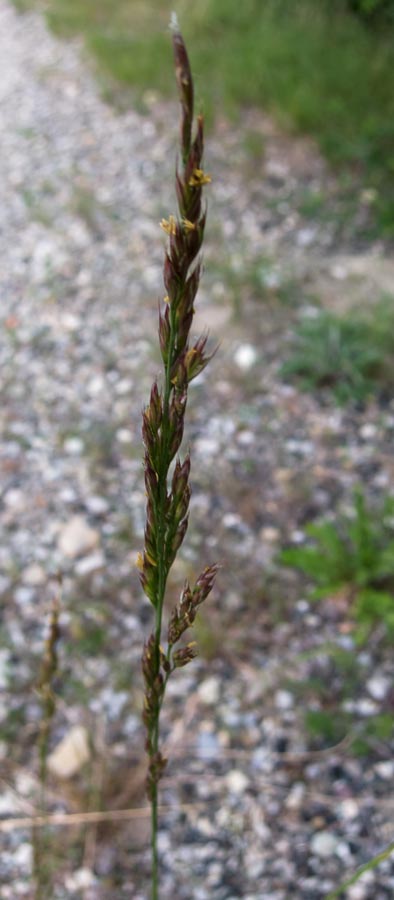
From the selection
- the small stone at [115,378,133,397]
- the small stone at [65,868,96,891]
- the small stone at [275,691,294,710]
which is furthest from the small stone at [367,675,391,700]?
the small stone at [115,378,133,397]

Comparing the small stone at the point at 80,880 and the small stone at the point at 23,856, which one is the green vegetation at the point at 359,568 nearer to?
the small stone at the point at 80,880

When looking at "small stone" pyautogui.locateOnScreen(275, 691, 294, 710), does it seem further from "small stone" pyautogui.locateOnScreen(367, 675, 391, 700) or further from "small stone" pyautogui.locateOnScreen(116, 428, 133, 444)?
"small stone" pyautogui.locateOnScreen(116, 428, 133, 444)

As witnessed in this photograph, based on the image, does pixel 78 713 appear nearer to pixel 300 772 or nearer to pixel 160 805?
pixel 160 805

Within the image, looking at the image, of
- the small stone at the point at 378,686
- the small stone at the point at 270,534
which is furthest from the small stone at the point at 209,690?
the small stone at the point at 270,534

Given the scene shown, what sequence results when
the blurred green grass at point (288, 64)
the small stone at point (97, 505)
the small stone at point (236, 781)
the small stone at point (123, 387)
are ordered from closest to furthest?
the small stone at point (236, 781), the small stone at point (97, 505), the small stone at point (123, 387), the blurred green grass at point (288, 64)

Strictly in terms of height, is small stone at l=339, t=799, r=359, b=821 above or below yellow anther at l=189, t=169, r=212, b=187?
below

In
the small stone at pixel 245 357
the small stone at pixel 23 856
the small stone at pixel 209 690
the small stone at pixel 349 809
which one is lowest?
the small stone at pixel 23 856

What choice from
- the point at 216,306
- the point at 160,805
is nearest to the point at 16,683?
the point at 160,805

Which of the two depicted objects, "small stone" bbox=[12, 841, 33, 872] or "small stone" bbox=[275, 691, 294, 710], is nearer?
"small stone" bbox=[12, 841, 33, 872]
